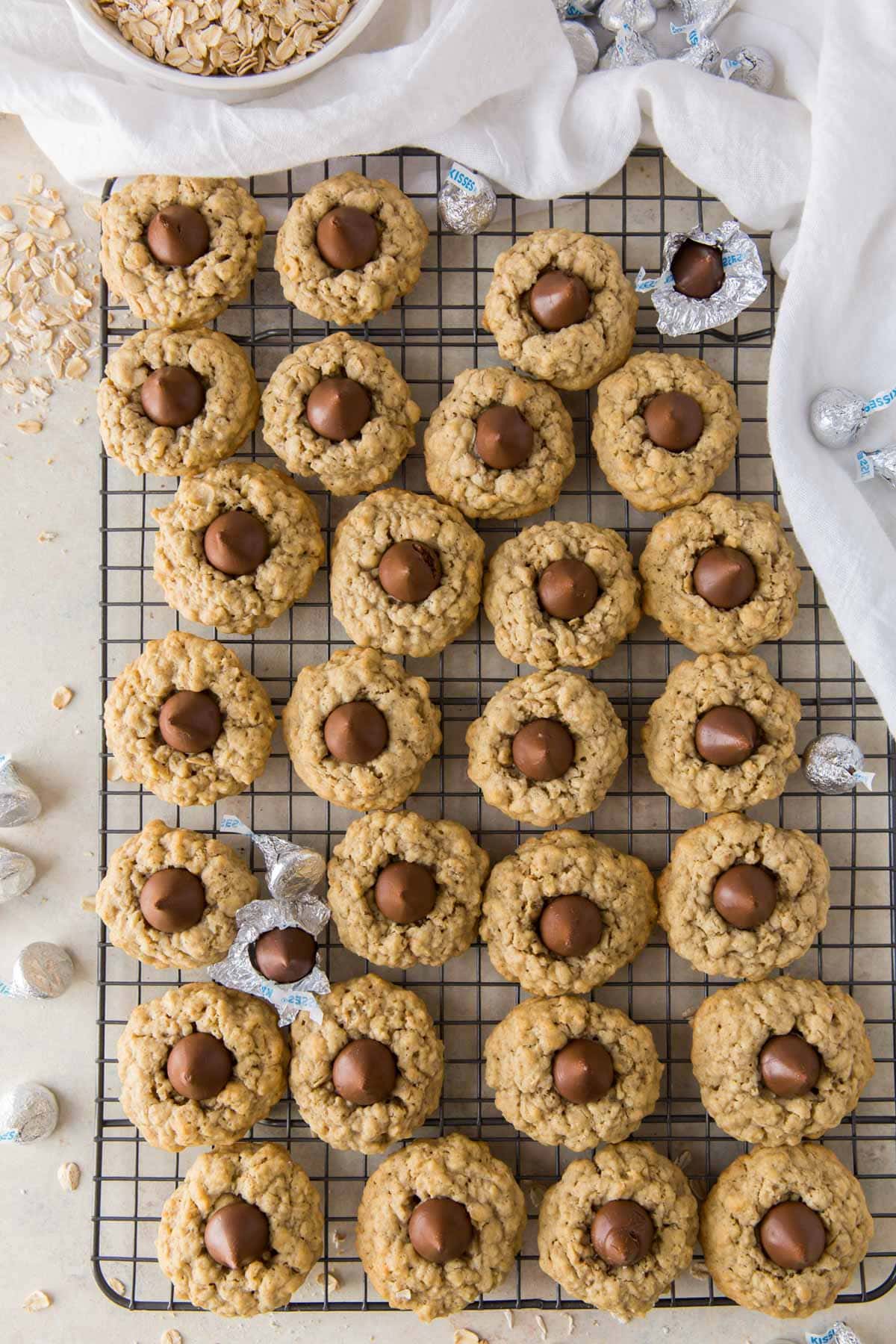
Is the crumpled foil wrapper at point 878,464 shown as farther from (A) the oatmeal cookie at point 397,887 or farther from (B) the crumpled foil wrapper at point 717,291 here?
(A) the oatmeal cookie at point 397,887

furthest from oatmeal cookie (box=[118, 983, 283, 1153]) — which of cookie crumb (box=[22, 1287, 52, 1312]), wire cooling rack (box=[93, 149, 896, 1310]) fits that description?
cookie crumb (box=[22, 1287, 52, 1312])

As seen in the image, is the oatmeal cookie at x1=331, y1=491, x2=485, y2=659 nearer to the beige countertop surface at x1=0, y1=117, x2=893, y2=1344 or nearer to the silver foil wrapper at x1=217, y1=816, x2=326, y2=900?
the silver foil wrapper at x1=217, y1=816, x2=326, y2=900

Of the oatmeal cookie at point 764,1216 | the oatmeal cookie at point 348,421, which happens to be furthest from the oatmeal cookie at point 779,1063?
the oatmeal cookie at point 348,421

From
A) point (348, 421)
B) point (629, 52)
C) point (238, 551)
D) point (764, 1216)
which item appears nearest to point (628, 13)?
point (629, 52)

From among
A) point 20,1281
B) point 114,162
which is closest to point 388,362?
point 114,162

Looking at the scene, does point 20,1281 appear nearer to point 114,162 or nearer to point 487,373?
point 487,373
